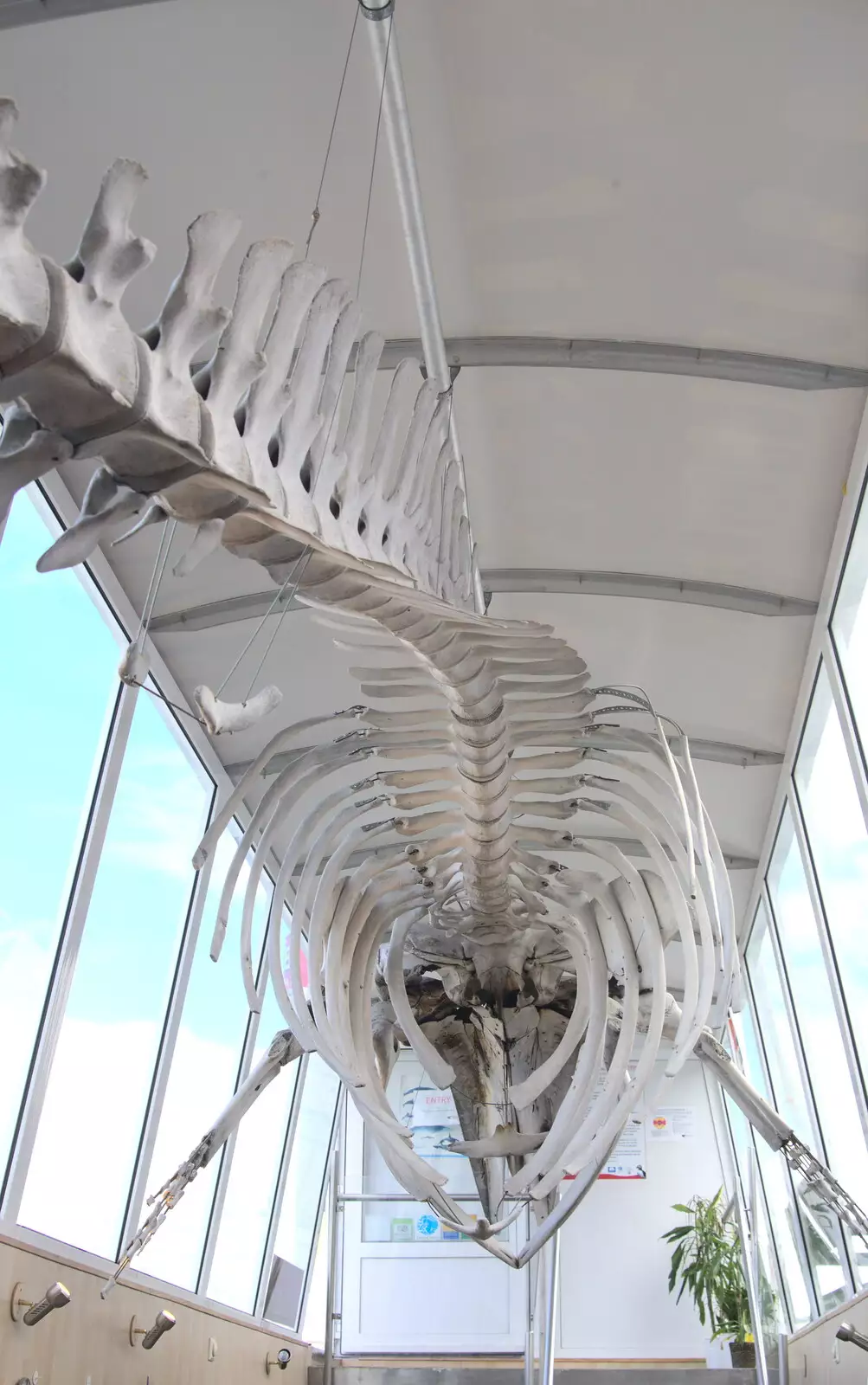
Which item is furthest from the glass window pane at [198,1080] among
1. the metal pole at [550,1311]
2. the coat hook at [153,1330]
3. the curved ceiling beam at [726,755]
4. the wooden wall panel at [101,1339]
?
the metal pole at [550,1311]

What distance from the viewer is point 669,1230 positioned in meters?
12.1

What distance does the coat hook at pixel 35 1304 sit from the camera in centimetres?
496

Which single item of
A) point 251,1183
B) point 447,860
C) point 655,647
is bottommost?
point 447,860

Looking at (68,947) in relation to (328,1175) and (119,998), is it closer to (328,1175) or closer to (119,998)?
(119,998)

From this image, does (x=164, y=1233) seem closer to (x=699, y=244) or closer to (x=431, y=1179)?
(x=431, y=1179)

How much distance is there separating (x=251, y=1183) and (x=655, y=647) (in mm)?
5525

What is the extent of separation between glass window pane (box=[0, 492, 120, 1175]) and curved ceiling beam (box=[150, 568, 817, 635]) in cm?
78

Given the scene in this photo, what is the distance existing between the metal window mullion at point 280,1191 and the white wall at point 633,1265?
10.0ft

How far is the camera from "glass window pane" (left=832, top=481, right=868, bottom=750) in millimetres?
6113

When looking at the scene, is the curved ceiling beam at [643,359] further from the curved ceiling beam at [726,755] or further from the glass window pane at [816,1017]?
the glass window pane at [816,1017]

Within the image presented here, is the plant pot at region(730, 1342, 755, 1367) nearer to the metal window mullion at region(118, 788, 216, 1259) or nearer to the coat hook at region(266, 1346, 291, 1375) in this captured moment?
the coat hook at region(266, 1346, 291, 1375)

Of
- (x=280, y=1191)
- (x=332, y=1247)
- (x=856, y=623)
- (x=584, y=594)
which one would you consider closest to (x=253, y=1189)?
(x=280, y=1191)

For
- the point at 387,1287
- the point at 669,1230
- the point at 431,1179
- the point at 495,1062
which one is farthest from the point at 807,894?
the point at 387,1287

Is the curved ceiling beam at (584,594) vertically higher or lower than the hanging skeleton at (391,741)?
higher
